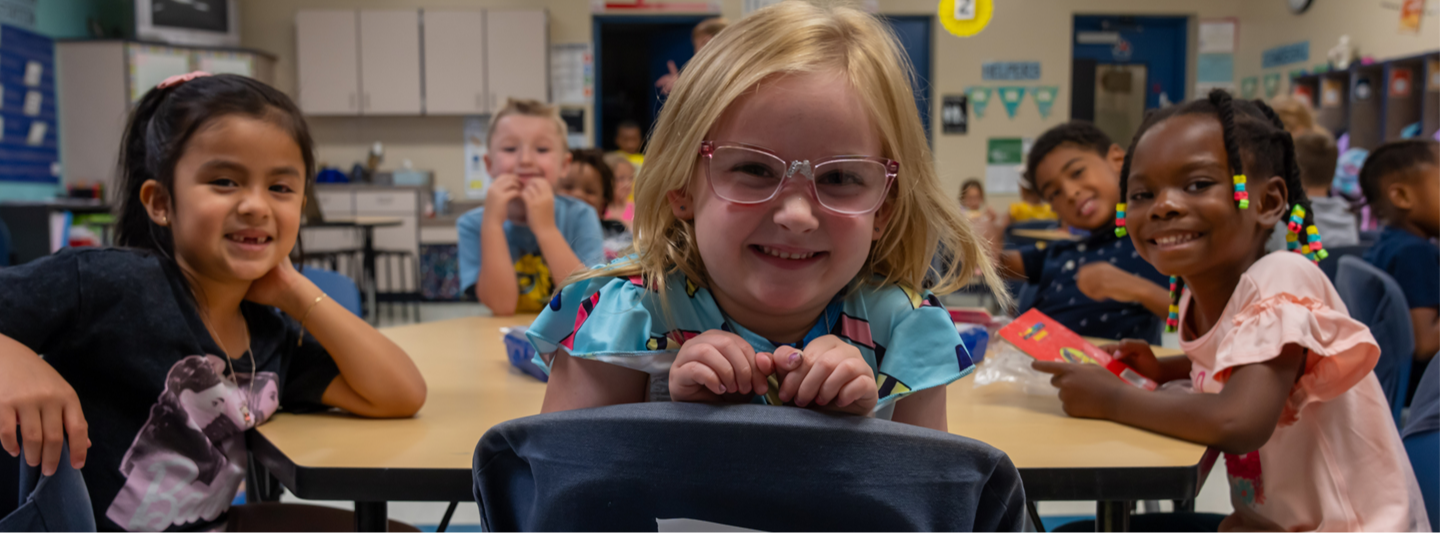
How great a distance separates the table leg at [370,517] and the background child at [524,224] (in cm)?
98

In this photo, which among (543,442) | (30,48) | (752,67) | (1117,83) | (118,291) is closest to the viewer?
(543,442)

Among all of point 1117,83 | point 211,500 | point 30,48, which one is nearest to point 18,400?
point 211,500

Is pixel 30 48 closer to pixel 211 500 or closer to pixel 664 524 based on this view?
pixel 211 500

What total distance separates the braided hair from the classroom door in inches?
254

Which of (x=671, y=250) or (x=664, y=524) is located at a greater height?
(x=671, y=250)

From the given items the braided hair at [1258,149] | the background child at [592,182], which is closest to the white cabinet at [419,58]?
the background child at [592,182]

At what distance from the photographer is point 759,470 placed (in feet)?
1.69

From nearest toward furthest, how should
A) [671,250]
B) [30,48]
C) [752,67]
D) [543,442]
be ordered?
[543,442], [752,67], [671,250], [30,48]

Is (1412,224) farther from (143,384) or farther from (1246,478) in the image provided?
(143,384)

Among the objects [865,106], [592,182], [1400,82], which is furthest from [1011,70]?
[865,106]

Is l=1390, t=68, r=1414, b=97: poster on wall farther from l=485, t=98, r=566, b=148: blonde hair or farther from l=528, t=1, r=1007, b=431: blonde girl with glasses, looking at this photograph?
Answer: l=528, t=1, r=1007, b=431: blonde girl with glasses

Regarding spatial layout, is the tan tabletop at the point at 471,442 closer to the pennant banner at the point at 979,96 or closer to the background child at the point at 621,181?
the background child at the point at 621,181

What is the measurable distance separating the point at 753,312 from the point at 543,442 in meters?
0.35

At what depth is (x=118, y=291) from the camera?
3.18ft
